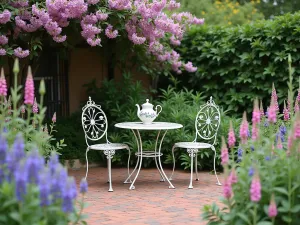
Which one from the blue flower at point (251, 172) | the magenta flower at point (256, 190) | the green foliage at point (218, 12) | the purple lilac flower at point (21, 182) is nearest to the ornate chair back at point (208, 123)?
the blue flower at point (251, 172)

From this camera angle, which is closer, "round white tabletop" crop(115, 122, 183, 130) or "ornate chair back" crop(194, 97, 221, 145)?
"round white tabletop" crop(115, 122, 183, 130)

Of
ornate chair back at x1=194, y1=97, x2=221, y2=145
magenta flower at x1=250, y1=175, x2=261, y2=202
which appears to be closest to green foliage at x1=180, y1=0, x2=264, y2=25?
ornate chair back at x1=194, y1=97, x2=221, y2=145

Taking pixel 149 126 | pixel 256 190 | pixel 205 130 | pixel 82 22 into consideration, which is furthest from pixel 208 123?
pixel 256 190

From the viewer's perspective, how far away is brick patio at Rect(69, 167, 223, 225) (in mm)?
6641

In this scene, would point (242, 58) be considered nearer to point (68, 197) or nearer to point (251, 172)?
point (251, 172)

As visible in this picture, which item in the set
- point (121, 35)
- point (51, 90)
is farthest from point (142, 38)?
point (51, 90)

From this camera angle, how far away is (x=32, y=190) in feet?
13.1

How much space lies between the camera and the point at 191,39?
12188 mm

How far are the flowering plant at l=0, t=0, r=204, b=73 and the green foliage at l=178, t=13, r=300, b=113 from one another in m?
1.41

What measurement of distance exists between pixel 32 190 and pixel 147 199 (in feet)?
12.7

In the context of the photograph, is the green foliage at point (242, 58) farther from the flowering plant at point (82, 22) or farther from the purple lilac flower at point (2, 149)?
the purple lilac flower at point (2, 149)

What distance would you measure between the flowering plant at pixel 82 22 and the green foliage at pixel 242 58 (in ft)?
4.62

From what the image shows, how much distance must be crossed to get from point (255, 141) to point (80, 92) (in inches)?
291

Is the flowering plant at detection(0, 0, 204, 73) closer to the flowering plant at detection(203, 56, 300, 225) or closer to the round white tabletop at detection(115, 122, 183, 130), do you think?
the round white tabletop at detection(115, 122, 183, 130)
